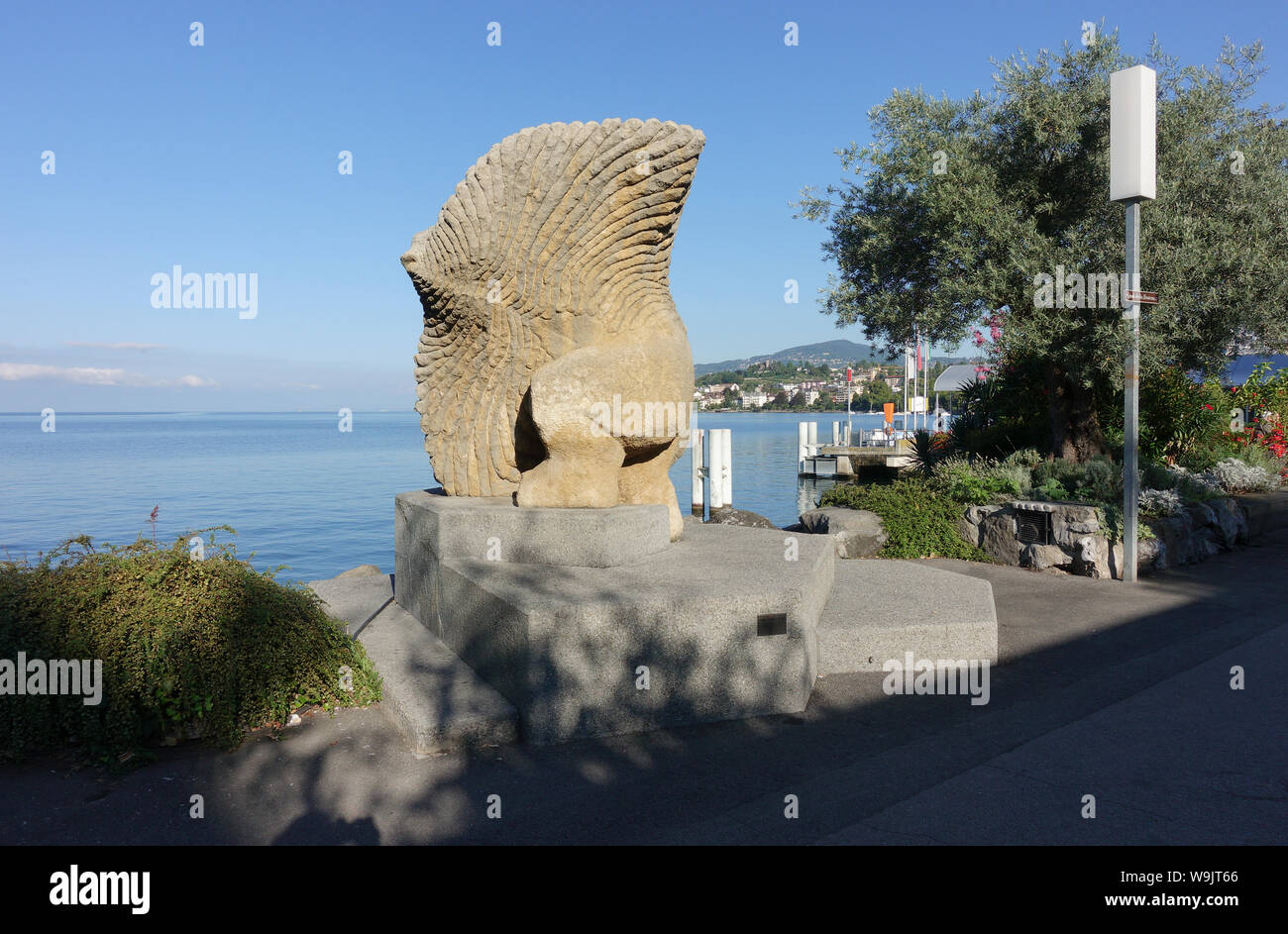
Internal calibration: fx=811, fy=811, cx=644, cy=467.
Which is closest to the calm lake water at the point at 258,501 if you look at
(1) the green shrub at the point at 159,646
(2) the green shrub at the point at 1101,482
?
(1) the green shrub at the point at 159,646

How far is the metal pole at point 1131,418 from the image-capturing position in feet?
26.0

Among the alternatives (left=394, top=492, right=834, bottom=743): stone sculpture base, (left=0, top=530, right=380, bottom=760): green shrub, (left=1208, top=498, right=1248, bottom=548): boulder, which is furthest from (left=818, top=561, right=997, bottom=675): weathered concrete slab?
(left=1208, top=498, right=1248, bottom=548): boulder

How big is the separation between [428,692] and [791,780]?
2008 millimetres

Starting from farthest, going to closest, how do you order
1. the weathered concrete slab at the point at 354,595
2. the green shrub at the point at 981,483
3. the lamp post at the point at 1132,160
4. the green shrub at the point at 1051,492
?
the green shrub at the point at 981,483
the green shrub at the point at 1051,492
the lamp post at the point at 1132,160
the weathered concrete slab at the point at 354,595

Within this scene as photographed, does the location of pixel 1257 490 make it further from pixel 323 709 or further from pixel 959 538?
pixel 323 709

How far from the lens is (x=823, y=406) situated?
102688 mm

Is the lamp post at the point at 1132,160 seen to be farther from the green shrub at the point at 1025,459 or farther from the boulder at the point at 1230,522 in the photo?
the green shrub at the point at 1025,459

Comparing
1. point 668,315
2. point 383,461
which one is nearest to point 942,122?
point 668,315

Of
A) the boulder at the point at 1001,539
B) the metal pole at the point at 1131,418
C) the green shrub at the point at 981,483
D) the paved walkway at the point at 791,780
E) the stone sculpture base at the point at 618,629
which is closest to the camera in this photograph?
the paved walkway at the point at 791,780

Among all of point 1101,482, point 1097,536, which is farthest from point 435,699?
point 1101,482

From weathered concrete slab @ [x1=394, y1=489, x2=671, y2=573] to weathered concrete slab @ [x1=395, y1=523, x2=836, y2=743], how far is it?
0.13 metres

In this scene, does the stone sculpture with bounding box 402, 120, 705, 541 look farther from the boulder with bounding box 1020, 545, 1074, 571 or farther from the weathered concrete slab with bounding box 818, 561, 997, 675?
the boulder with bounding box 1020, 545, 1074, 571

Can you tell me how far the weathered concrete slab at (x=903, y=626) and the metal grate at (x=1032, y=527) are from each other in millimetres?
3449
